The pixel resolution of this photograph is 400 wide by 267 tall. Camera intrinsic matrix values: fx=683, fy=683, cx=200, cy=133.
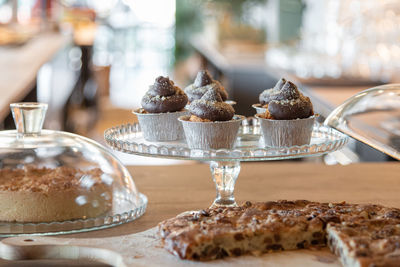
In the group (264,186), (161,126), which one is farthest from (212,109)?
(264,186)

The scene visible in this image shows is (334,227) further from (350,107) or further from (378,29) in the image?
(378,29)

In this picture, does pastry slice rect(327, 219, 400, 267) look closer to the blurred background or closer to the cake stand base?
the cake stand base

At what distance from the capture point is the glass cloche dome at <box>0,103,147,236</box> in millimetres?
1270

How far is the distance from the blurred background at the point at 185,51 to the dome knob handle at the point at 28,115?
1.19m

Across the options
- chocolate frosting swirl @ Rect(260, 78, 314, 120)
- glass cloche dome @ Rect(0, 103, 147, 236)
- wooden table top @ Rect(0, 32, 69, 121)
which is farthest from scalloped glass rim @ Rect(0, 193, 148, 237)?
wooden table top @ Rect(0, 32, 69, 121)

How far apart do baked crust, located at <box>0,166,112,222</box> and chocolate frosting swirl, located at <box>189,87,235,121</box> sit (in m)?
0.25

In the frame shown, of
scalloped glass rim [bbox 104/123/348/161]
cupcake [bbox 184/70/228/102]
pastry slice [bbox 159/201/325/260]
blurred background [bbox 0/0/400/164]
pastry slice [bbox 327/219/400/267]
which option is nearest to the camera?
pastry slice [bbox 327/219/400/267]

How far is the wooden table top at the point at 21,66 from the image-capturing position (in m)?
2.91

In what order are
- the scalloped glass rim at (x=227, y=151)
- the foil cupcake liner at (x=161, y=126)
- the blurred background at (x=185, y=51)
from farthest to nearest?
1. the blurred background at (x=185, y=51)
2. the foil cupcake liner at (x=161, y=126)
3. the scalloped glass rim at (x=227, y=151)

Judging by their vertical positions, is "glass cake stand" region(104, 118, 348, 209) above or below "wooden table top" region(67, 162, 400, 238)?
above

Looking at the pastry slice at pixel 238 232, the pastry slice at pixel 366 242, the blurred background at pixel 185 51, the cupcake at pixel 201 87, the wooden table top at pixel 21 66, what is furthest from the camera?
the blurred background at pixel 185 51

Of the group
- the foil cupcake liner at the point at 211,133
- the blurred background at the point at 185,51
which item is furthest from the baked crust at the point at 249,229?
the blurred background at the point at 185,51

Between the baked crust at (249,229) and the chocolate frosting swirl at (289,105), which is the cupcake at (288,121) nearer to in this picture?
the chocolate frosting swirl at (289,105)

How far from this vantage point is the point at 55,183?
1308 millimetres
